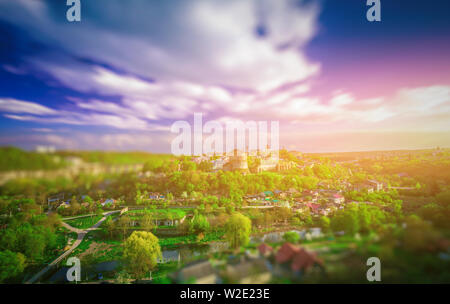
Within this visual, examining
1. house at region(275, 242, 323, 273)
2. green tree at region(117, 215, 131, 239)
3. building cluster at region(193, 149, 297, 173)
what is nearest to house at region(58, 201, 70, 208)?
green tree at region(117, 215, 131, 239)

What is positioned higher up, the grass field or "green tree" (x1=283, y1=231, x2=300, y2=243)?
"green tree" (x1=283, y1=231, x2=300, y2=243)

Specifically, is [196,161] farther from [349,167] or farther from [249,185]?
[349,167]

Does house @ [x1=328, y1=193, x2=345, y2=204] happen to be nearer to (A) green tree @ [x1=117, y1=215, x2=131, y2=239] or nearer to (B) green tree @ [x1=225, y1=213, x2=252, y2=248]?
(B) green tree @ [x1=225, y1=213, x2=252, y2=248]

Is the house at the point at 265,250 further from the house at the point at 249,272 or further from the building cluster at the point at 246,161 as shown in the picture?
the building cluster at the point at 246,161

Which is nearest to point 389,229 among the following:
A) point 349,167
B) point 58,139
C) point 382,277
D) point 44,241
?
point 382,277

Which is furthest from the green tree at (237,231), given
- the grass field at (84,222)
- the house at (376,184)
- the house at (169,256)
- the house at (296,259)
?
the grass field at (84,222)

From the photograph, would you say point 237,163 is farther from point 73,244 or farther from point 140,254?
point 73,244
